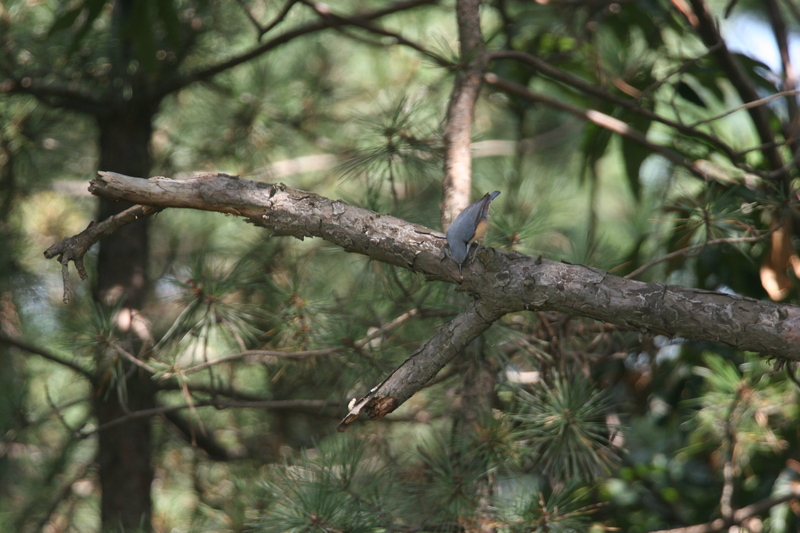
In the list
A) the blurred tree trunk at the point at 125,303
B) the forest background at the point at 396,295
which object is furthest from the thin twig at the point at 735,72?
the blurred tree trunk at the point at 125,303

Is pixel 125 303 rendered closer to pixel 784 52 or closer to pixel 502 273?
pixel 502 273

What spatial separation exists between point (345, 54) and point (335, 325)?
1774 mm

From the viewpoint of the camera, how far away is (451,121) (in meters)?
1.01

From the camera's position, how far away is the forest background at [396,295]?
2.96 ft

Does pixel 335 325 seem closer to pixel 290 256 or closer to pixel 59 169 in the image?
pixel 290 256

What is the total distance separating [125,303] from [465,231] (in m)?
0.96

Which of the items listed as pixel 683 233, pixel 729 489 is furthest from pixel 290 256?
pixel 729 489

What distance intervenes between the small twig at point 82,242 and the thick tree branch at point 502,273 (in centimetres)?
4

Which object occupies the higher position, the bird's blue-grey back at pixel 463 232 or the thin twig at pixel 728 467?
the bird's blue-grey back at pixel 463 232

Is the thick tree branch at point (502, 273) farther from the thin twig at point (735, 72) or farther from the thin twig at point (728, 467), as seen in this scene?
the thin twig at point (735, 72)

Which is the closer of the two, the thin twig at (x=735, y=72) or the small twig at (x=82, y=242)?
the small twig at (x=82, y=242)

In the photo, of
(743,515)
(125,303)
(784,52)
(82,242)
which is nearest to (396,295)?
(82,242)

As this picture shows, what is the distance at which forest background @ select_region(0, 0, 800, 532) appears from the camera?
901 millimetres

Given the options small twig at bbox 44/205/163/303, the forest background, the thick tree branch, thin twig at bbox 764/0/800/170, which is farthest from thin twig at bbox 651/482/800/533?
small twig at bbox 44/205/163/303
